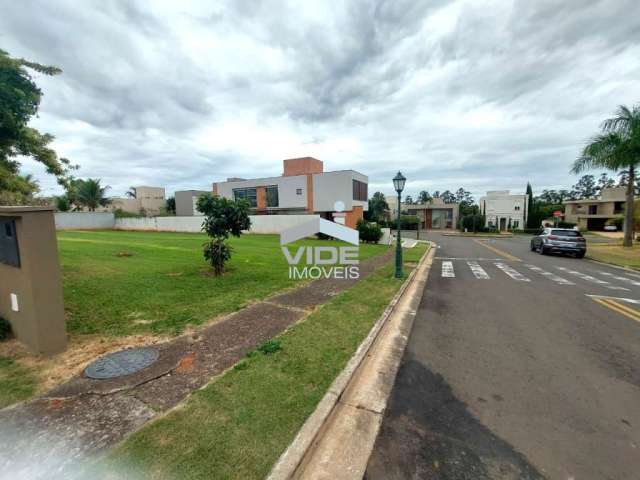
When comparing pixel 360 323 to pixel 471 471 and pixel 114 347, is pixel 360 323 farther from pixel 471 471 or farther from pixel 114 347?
pixel 114 347

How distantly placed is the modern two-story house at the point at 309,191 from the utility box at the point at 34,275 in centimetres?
2453

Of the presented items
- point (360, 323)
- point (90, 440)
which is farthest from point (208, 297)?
point (90, 440)

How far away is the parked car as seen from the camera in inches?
610

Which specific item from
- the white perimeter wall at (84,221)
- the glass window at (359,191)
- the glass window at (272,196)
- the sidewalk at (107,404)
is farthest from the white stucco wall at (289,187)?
the sidewalk at (107,404)

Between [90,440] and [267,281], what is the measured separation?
20.3 ft

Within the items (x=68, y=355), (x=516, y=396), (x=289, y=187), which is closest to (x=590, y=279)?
(x=516, y=396)

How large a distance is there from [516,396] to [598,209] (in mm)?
66404

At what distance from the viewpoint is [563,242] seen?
15906 mm

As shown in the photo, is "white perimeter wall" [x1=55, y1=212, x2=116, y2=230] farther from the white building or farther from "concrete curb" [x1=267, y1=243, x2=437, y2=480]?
the white building

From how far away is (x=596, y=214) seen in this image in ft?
160

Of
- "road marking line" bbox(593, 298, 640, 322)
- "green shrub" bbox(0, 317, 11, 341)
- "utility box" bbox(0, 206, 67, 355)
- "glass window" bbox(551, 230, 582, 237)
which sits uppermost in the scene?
"utility box" bbox(0, 206, 67, 355)

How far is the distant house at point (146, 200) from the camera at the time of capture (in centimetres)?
5281

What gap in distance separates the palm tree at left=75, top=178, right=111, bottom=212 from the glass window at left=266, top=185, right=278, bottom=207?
25.5 meters

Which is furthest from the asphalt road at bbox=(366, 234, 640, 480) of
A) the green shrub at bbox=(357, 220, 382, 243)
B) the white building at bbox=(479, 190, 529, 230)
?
the white building at bbox=(479, 190, 529, 230)
